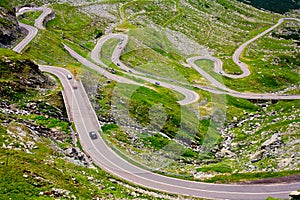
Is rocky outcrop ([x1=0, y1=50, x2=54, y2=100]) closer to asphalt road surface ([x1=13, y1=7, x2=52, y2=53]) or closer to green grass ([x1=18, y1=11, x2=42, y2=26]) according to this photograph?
asphalt road surface ([x1=13, y1=7, x2=52, y2=53])

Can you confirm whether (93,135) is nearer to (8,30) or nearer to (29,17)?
(8,30)

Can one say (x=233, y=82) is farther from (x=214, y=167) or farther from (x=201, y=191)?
(x=201, y=191)

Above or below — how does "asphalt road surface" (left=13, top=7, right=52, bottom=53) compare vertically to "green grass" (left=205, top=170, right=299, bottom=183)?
below

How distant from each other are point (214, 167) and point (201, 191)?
10.1 m

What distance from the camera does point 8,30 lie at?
380ft

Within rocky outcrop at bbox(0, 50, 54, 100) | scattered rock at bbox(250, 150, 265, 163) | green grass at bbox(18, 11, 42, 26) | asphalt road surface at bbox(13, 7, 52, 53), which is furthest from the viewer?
green grass at bbox(18, 11, 42, 26)

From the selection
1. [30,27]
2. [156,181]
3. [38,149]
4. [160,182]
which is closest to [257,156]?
[160,182]

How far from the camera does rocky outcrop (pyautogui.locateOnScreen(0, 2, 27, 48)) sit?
10975 cm

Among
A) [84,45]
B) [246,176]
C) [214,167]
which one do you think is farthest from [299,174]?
[84,45]

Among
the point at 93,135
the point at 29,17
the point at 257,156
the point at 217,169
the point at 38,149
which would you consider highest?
the point at 257,156

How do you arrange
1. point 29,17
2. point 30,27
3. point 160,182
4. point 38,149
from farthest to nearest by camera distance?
1. point 29,17
2. point 30,27
3. point 160,182
4. point 38,149

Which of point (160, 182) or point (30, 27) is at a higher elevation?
point (160, 182)

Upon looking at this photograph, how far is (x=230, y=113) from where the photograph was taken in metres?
112

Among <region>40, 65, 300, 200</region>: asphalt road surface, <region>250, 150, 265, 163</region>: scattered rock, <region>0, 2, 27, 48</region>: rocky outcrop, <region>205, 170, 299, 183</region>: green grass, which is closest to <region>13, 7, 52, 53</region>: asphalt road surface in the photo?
<region>0, 2, 27, 48</region>: rocky outcrop
